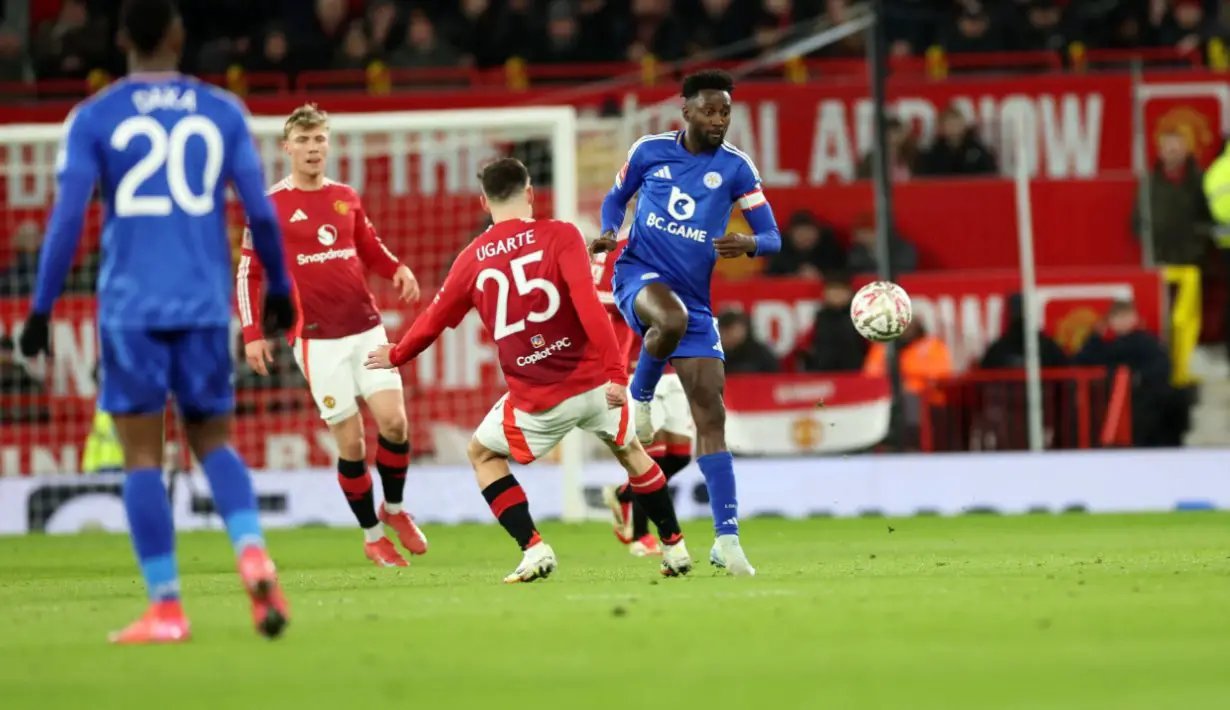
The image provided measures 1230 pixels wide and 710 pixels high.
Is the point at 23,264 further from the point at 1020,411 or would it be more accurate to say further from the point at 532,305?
the point at 532,305

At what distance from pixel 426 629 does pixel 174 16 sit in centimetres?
229

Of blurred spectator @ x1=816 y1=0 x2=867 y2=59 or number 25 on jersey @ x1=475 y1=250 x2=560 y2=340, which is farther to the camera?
blurred spectator @ x1=816 y1=0 x2=867 y2=59

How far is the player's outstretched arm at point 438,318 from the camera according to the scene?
9.22 m

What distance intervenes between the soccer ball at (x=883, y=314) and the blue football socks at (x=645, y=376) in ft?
4.10

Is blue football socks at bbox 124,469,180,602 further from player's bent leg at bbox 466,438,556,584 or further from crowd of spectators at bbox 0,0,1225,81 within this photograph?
crowd of spectators at bbox 0,0,1225,81

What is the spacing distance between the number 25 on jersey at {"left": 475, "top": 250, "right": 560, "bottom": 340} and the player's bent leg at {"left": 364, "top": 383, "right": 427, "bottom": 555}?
2.60 meters

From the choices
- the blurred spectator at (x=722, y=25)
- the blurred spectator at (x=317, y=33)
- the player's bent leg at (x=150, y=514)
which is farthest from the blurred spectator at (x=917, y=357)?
the player's bent leg at (x=150, y=514)

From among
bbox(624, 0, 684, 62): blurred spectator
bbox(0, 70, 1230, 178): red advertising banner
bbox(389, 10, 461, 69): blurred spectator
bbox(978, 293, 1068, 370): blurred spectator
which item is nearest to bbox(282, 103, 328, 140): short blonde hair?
bbox(978, 293, 1068, 370): blurred spectator

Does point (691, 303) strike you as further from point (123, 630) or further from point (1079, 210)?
point (1079, 210)

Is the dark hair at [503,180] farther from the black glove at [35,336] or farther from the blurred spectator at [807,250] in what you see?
the blurred spectator at [807,250]

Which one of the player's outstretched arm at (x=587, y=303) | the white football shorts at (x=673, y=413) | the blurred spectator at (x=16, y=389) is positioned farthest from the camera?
the blurred spectator at (x=16, y=389)

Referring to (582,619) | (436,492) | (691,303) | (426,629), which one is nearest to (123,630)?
(426,629)

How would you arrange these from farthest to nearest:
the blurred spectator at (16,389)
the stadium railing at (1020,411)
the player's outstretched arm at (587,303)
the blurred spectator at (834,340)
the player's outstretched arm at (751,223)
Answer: the blurred spectator at (834,340) < the stadium railing at (1020,411) < the blurred spectator at (16,389) < the player's outstretched arm at (751,223) < the player's outstretched arm at (587,303)

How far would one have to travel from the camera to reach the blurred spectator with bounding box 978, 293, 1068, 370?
18.9 metres
